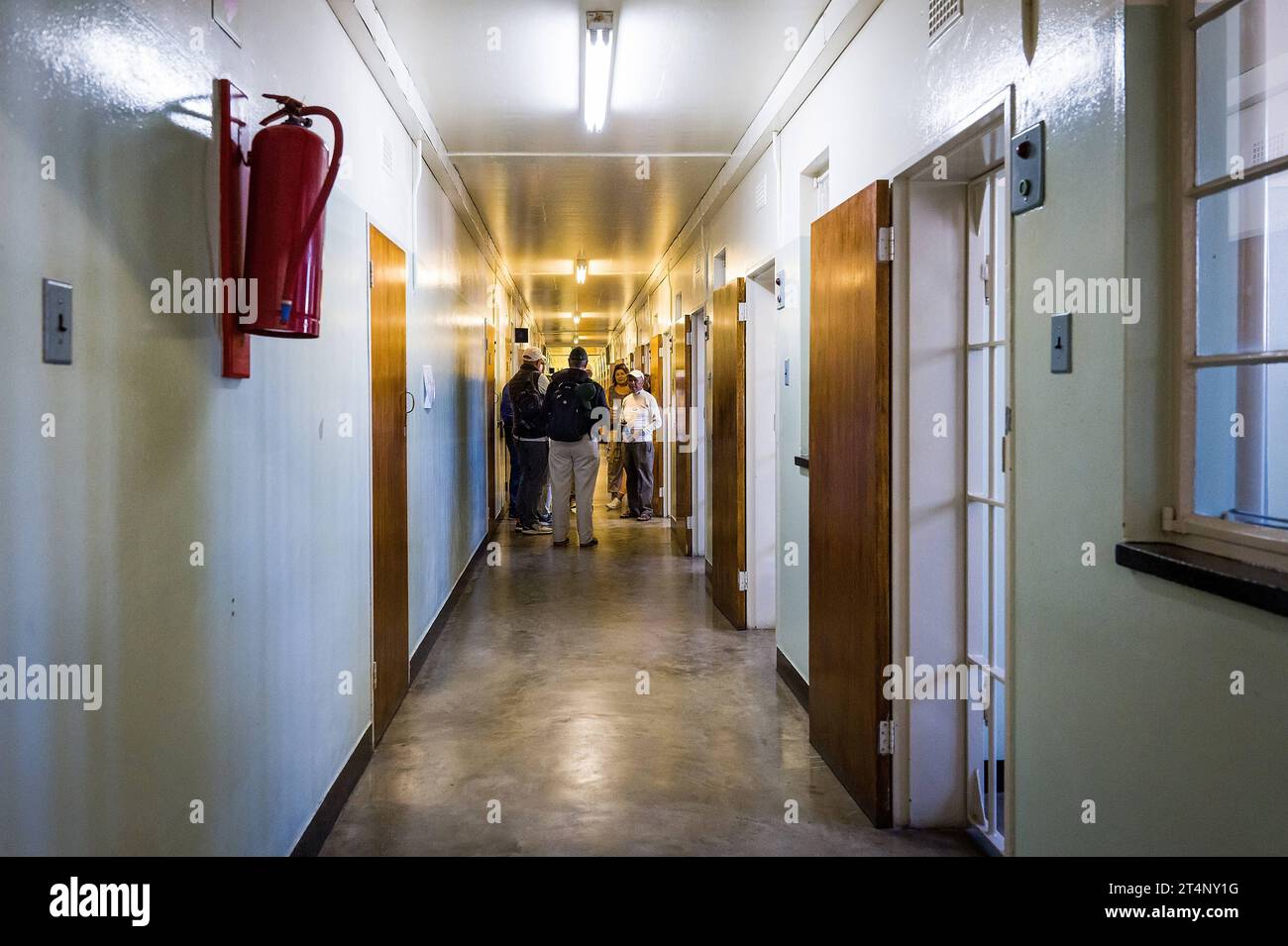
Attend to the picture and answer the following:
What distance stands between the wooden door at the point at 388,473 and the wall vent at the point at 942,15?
2072mm

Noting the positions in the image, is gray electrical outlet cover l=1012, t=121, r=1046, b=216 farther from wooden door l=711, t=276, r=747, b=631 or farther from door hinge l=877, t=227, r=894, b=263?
wooden door l=711, t=276, r=747, b=631

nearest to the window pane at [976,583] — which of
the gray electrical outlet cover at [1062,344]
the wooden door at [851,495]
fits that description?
the wooden door at [851,495]

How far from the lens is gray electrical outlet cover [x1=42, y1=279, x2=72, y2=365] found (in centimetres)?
128

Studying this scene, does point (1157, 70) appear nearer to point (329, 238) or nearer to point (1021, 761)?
A: point (1021, 761)

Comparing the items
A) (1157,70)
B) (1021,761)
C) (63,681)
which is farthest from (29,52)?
(1021,761)

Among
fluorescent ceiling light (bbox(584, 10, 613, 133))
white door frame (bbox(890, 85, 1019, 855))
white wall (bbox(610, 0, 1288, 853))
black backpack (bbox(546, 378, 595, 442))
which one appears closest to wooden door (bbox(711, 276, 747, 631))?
fluorescent ceiling light (bbox(584, 10, 613, 133))

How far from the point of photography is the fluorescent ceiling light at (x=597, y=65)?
3.39m

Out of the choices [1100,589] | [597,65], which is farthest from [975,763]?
[597,65]

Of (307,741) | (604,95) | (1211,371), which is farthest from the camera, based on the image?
(604,95)

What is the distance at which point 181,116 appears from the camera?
1.77 meters

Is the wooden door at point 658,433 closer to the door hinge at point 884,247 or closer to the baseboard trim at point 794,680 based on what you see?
the baseboard trim at point 794,680

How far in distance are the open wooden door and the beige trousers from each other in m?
2.17
